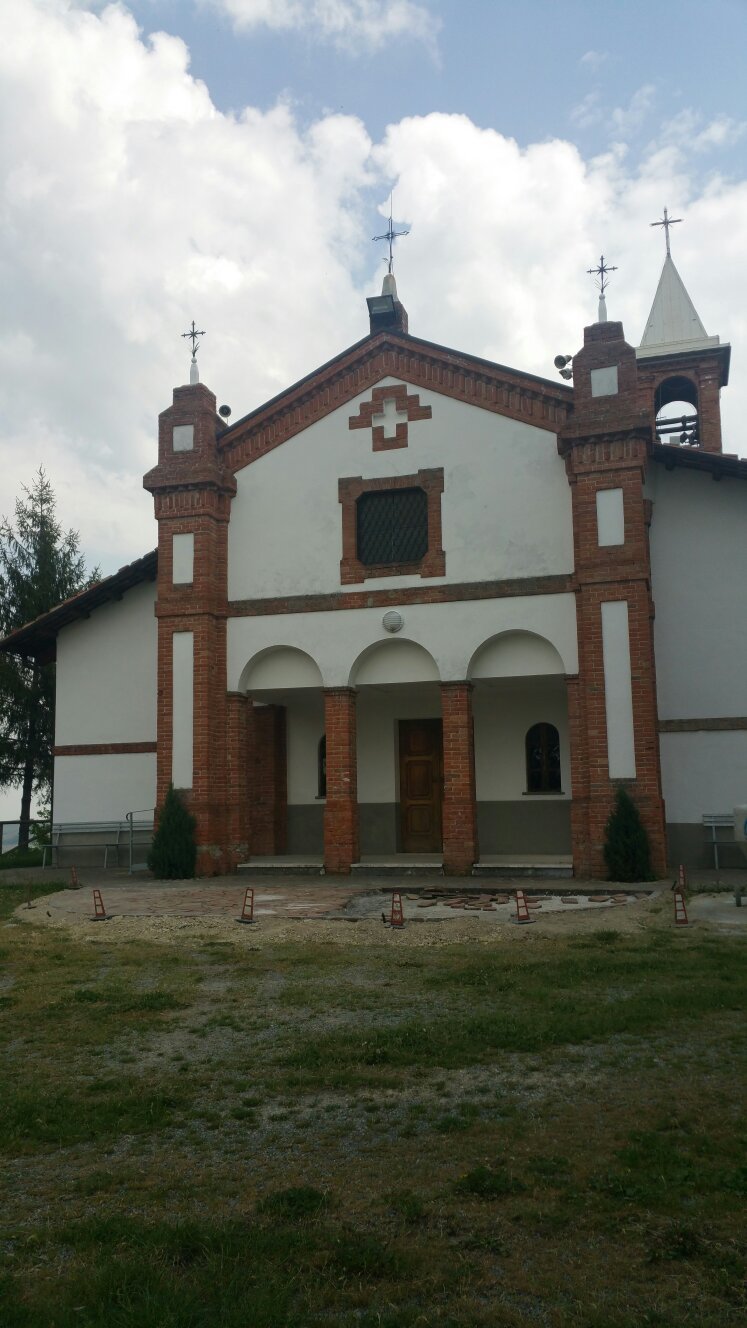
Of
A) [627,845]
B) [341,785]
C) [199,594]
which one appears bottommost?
[627,845]

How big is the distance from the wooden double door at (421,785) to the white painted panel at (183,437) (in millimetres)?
6999

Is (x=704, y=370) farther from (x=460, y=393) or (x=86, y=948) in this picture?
(x=86, y=948)

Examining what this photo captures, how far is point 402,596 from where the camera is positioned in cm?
1823

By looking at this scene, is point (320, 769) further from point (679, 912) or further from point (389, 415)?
point (679, 912)

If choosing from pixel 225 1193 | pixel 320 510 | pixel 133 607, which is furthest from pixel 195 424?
pixel 225 1193

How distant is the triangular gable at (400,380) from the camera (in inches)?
703

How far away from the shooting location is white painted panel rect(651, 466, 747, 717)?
710 inches

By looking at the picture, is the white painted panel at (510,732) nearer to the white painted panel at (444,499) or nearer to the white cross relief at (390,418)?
the white painted panel at (444,499)

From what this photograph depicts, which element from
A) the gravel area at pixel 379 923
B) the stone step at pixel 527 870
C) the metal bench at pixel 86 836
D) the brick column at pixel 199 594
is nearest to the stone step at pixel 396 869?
the stone step at pixel 527 870

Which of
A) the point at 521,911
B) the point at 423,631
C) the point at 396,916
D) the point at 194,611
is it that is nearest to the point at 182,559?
the point at 194,611

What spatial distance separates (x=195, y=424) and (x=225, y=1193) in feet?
54.9

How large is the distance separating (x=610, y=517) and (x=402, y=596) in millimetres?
3890

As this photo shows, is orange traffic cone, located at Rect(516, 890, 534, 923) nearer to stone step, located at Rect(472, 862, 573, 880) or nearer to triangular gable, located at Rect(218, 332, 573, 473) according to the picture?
stone step, located at Rect(472, 862, 573, 880)

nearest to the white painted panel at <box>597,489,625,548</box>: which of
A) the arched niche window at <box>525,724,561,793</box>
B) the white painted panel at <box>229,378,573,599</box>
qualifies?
the white painted panel at <box>229,378,573,599</box>
